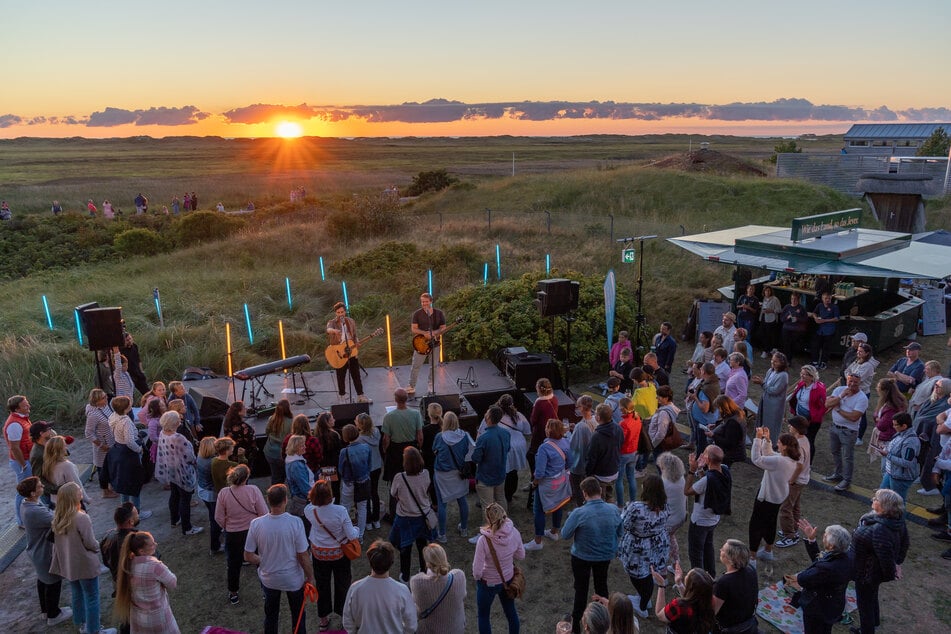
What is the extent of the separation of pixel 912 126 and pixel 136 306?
74.1 metres

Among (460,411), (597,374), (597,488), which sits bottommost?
(597,374)

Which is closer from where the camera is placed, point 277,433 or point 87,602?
point 87,602

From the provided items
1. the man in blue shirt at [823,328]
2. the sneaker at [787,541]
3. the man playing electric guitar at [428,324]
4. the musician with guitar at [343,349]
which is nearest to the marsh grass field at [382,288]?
the sneaker at [787,541]

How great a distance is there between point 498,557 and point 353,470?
7.21ft

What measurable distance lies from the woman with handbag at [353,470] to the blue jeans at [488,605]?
1.81 m

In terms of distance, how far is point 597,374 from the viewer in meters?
13.5

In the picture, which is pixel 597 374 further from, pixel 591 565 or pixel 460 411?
pixel 591 565

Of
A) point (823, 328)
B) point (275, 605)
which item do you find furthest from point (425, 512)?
point (823, 328)

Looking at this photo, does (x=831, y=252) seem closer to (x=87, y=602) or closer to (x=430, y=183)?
(x=87, y=602)

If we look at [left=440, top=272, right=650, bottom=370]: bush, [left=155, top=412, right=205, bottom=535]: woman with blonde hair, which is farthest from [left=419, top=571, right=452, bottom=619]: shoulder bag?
[left=440, top=272, right=650, bottom=370]: bush

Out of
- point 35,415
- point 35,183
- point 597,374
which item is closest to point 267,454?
point 35,415

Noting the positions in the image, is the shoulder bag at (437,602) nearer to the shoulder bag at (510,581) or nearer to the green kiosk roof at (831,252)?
the shoulder bag at (510,581)

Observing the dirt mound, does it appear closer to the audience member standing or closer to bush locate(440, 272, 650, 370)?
bush locate(440, 272, 650, 370)

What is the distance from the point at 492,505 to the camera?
193 inches
